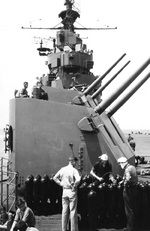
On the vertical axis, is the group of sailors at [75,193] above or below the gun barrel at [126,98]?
below

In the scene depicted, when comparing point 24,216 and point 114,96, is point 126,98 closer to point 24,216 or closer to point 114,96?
point 114,96

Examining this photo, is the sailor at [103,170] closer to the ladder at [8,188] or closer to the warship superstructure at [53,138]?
the warship superstructure at [53,138]

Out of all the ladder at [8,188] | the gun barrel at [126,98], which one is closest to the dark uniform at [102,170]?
the ladder at [8,188]

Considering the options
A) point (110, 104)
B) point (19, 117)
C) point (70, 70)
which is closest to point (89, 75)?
point (70, 70)

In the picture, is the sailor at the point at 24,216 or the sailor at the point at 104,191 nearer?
the sailor at the point at 24,216

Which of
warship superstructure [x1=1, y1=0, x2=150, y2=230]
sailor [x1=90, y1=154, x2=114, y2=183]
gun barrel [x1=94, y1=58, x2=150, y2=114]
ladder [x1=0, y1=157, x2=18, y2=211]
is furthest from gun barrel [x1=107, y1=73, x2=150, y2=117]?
ladder [x1=0, y1=157, x2=18, y2=211]

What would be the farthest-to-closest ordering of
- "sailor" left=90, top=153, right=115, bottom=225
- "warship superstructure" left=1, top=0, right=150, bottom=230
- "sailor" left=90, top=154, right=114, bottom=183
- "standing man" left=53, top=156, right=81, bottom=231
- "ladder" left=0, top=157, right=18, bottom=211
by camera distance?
"warship superstructure" left=1, top=0, right=150, bottom=230
"sailor" left=90, top=154, right=114, bottom=183
"ladder" left=0, top=157, right=18, bottom=211
"sailor" left=90, top=153, right=115, bottom=225
"standing man" left=53, top=156, right=81, bottom=231

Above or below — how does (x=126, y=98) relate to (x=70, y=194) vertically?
above

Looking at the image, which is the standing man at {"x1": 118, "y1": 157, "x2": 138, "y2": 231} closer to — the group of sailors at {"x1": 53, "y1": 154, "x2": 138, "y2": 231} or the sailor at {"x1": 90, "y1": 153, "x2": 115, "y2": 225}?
the group of sailors at {"x1": 53, "y1": 154, "x2": 138, "y2": 231}

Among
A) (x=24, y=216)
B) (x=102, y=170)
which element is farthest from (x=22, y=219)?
(x=102, y=170)

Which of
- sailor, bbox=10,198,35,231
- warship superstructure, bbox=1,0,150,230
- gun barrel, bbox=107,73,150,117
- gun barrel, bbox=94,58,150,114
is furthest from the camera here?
gun barrel, bbox=107,73,150,117

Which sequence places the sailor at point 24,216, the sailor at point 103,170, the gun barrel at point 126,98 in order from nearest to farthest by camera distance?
the sailor at point 24,216 < the sailor at point 103,170 < the gun barrel at point 126,98

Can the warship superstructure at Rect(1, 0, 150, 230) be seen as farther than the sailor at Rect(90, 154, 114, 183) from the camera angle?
Yes

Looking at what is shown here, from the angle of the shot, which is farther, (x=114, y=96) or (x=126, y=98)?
(x=126, y=98)
